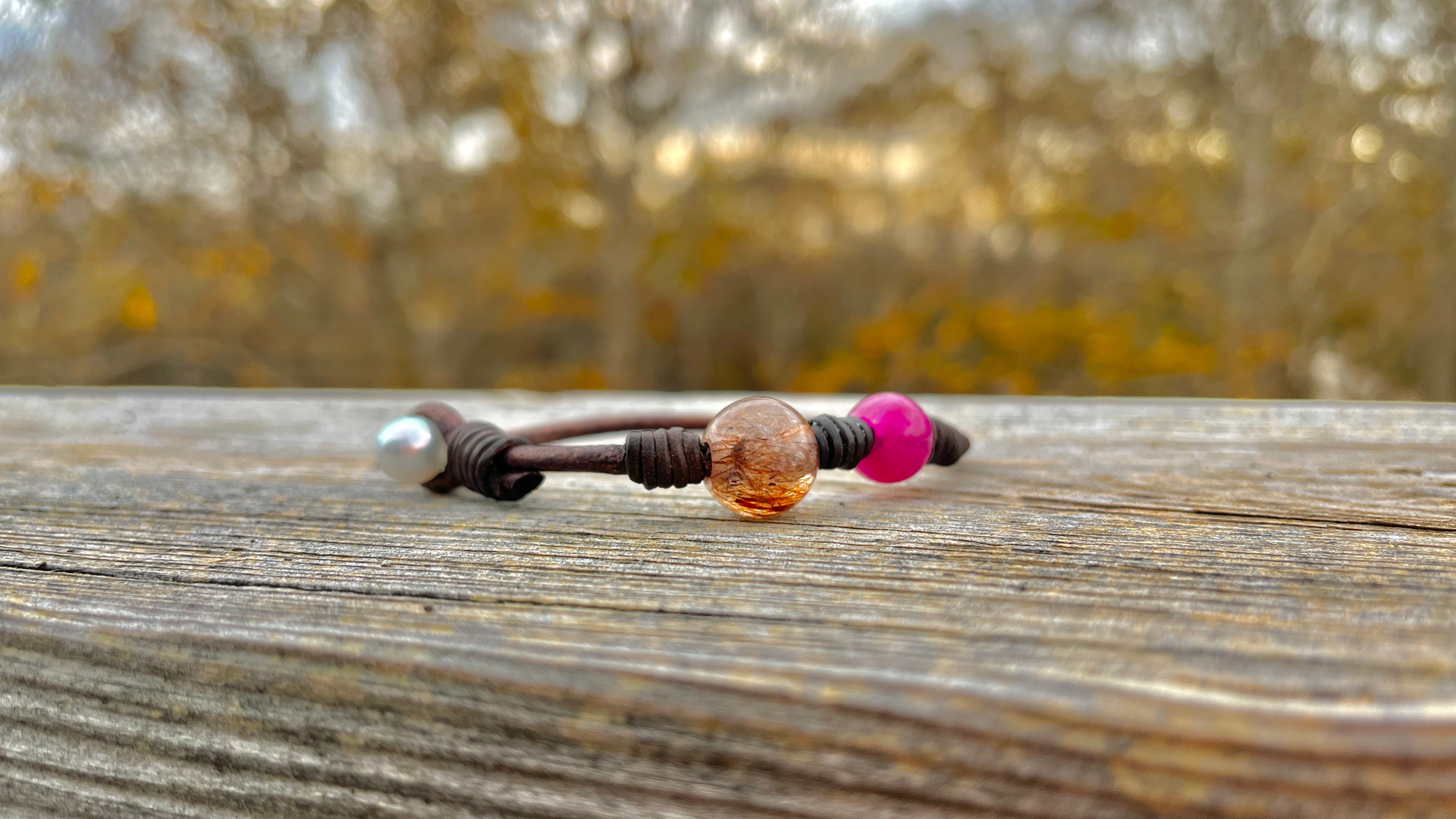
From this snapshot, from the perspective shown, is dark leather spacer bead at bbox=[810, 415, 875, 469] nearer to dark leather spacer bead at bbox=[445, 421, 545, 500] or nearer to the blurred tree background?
dark leather spacer bead at bbox=[445, 421, 545, 500]

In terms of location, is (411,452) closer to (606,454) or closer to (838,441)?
(606,454)

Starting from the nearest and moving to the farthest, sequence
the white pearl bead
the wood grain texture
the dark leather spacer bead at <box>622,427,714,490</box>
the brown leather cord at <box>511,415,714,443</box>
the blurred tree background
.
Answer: the wood grain texture, the dark leather spacer bead at <box>622,427,714,490</box>, the white pearl bead, the brown leather cord at <box>511,415,714,443</box>, the blurred tree background

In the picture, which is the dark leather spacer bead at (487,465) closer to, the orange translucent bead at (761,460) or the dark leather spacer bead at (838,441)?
the orange translucent bead at (761,460)

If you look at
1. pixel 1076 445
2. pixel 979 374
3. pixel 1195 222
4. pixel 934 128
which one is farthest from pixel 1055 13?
pixel 1076 445

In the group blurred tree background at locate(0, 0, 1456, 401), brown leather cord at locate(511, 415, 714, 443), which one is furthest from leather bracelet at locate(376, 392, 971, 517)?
blurred tree background at locate(0, 0, 1456, 401)

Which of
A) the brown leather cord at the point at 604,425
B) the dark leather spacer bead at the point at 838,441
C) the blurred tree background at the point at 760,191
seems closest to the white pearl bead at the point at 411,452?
the brown leather cord at the point at 604,425

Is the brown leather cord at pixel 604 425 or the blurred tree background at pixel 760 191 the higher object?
the blurred tree background at pixel 760 191

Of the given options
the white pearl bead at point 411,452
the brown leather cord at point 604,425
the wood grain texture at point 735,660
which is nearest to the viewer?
the wood grain texture at point 735,660

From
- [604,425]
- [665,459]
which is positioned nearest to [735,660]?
[665,459]
